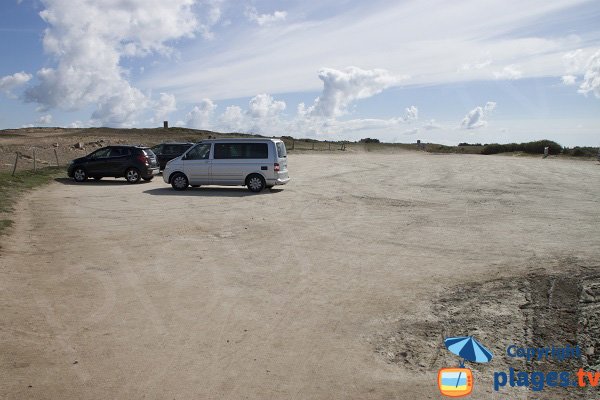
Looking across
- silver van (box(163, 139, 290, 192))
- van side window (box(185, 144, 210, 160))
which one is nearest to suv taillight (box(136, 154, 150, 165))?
silver van (box(163, 139, 290, 192))

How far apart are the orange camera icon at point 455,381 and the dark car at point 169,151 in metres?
23.5

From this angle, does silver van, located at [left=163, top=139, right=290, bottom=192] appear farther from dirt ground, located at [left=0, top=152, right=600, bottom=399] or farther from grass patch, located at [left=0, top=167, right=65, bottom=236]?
grass patch, located at [left=0, top=167, right=65, bottom=236]

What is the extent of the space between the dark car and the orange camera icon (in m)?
23.5

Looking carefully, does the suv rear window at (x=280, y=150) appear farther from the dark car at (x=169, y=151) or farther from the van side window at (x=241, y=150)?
the dark car at (x=169, y=151)

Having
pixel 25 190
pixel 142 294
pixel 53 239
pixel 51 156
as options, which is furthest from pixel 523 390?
pixel 51 156

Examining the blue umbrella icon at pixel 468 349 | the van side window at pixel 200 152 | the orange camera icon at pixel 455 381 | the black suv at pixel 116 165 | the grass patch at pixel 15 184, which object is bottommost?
the orange camera icon at pixel 455 381

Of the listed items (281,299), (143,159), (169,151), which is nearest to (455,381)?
(281,299)

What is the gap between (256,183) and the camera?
1858 cm

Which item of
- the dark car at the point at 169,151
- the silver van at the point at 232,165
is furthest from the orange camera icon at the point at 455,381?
the dark car at the point at 169,151

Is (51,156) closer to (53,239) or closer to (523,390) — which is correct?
(53,239)

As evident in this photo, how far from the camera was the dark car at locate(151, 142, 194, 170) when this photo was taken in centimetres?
2670

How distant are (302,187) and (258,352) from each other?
1552cm

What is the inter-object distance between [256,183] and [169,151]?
33.5ft

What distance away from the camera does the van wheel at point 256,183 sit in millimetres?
18562
